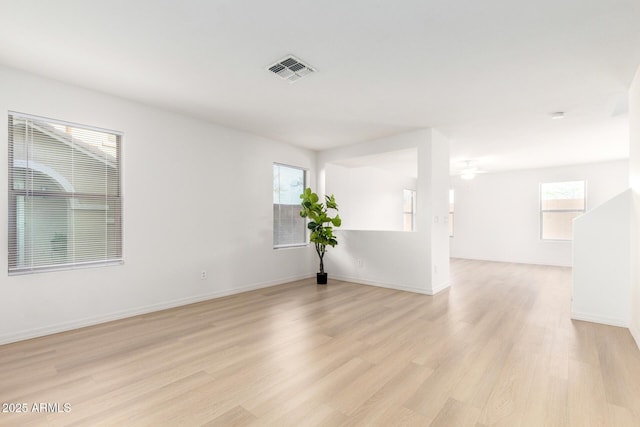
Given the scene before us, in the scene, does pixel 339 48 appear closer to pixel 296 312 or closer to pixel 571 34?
pixel 571 34

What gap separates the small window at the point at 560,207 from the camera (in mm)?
7691

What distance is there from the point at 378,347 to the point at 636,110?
11.6ft

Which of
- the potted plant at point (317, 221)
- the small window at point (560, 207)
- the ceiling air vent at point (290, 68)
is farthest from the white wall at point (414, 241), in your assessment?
the small window at point (560, 207)

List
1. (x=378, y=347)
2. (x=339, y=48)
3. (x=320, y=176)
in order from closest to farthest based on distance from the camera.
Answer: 1. (x=339, y=48)
2. (x=378, y=347)
3. (x=320, y=176)

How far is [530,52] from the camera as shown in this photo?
2.60 meters

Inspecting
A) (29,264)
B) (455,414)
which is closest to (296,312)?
(455,414)

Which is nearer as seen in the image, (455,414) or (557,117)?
(455,414)

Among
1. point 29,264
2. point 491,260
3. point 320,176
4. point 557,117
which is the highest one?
point 557,117

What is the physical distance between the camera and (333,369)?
8.00ft

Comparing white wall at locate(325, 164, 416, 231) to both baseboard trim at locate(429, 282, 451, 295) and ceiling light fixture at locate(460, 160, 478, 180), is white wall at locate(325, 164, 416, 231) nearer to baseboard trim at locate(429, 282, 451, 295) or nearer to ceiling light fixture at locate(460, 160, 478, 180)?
ceiling light fixture at locate(460, 160, 478, 180)

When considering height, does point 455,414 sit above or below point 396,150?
below

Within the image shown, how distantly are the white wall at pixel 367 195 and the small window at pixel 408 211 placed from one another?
24 cm

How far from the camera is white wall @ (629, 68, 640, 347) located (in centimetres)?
293

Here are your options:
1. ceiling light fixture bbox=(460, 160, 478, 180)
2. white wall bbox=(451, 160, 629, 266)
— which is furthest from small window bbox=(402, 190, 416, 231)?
ceiling light fixture bbox=(460, 160, 478, 180)
